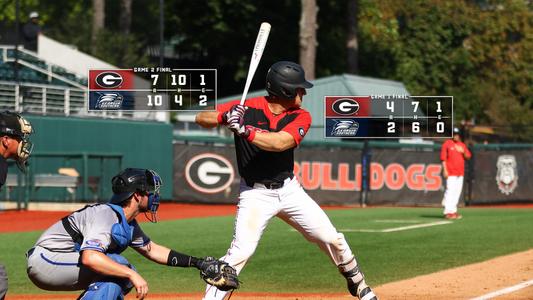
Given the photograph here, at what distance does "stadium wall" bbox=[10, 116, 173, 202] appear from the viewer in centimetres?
2777

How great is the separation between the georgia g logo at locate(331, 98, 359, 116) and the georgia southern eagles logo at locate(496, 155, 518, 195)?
53.5 feet

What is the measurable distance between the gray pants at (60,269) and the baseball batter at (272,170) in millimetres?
1532

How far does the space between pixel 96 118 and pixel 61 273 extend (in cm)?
2242

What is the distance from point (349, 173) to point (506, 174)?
4961 mm

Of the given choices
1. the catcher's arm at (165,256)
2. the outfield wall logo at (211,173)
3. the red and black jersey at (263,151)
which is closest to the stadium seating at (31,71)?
the outfield wall logo at (211,173)

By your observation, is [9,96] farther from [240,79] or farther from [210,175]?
[240,79]

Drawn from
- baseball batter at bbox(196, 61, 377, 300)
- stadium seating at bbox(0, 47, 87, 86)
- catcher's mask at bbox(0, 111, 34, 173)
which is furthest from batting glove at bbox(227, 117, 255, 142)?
stadium seating at bbox(0, 47, 87, 86)

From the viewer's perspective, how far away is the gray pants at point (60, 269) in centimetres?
761

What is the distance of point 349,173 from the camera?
2998 centimetres

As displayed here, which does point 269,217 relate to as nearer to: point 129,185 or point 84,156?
point 129,185

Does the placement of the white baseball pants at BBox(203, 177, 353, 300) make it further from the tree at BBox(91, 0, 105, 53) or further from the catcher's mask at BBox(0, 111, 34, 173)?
the tree at BBox(91, 0, 105, 53)

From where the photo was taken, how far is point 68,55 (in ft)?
139

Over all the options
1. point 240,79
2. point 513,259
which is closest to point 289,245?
point 513,259
